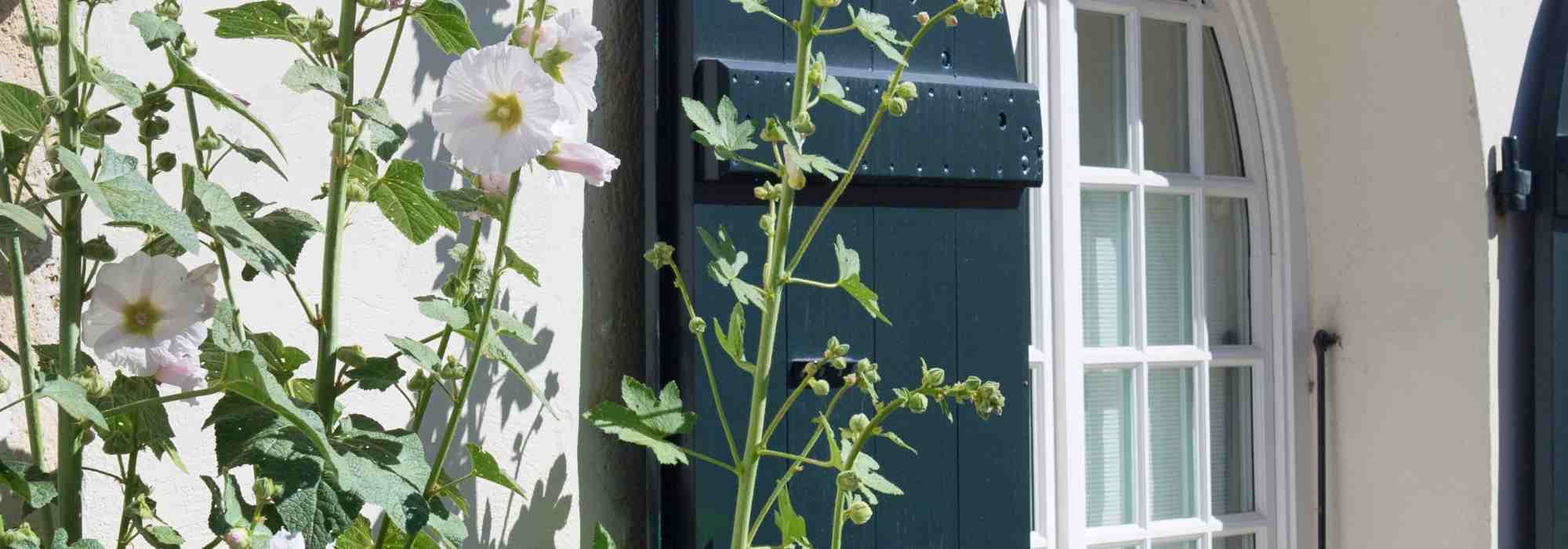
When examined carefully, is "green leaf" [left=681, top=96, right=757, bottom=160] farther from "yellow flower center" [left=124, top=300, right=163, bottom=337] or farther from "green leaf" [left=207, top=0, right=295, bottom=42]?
"yellow flower center" [left=124, top=300, right=163, bottom=337]

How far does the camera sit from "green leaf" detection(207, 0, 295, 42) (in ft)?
3.65

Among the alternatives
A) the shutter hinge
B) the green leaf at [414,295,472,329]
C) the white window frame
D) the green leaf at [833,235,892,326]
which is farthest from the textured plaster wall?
the shutter hinge

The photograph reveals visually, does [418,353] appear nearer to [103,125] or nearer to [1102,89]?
[103,125]

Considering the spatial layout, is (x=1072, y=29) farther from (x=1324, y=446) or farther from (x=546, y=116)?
(x=546, y=116)

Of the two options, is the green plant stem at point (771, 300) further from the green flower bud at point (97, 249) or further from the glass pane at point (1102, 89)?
the glass pane at point (1102, 89)

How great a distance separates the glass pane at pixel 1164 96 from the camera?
3049 mm

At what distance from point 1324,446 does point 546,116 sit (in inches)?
101

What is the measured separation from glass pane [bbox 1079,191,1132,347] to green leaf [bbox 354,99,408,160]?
77.3 inches

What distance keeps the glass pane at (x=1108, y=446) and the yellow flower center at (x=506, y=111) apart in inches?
77.8

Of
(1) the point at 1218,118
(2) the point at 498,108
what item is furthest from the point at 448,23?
(1) the point at 1218,118

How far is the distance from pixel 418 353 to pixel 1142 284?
80.3 inches

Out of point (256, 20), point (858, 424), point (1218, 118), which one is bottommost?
point (858, 424)

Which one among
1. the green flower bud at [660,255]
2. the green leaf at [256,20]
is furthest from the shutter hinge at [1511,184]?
the green leaf at [256,20]

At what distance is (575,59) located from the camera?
1193 mm
